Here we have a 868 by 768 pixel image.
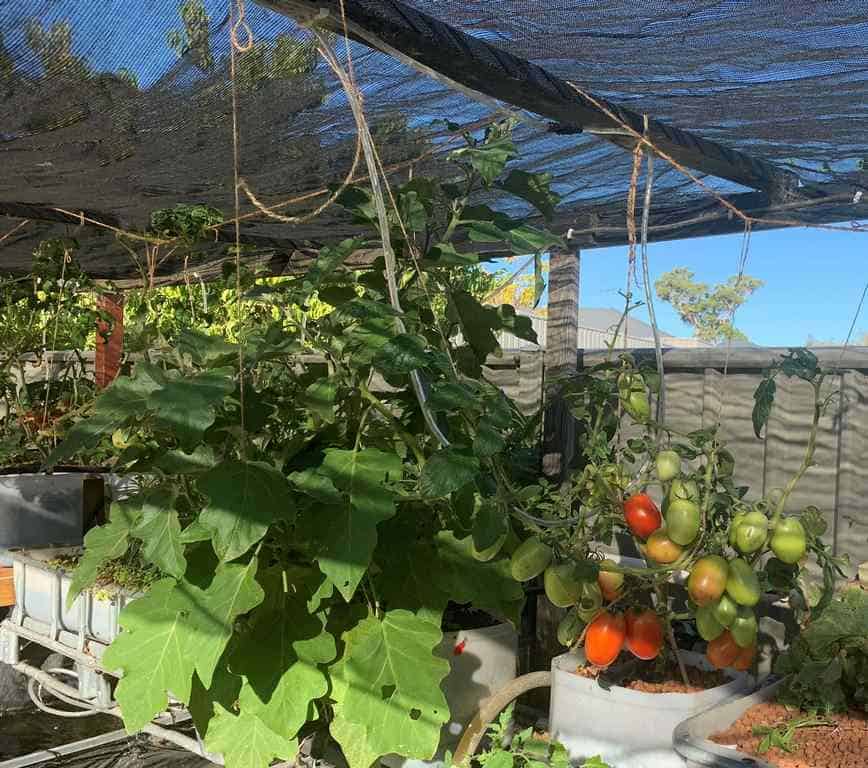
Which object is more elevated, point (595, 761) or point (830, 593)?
point (830, 593)

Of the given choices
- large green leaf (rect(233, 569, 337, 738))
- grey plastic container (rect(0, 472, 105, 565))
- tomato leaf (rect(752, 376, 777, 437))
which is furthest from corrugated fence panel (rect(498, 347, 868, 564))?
grey plastic container (rect(0, 472, 105, 565))

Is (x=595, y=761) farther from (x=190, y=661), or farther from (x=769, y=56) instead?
(x=769, y=56)

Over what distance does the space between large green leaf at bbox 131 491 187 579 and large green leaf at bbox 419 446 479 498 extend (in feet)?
1.42

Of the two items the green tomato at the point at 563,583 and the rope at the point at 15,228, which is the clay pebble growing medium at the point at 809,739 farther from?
the rope at the point at 15,228

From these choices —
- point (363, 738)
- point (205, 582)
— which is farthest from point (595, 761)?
point (205, 582)

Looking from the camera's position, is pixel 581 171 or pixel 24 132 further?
pixel 581 171

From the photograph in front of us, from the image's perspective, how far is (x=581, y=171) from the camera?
277 cm

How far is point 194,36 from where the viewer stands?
6.29ft

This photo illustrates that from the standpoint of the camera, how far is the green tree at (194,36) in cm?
181

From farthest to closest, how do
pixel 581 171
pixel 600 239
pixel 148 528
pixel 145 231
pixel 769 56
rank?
1. pixel 145 231
2. pixel 600 239
3. pixel 581 171
4. pixel 769 56
5. pixel 148 528

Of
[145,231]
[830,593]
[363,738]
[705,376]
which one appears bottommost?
[363,738]

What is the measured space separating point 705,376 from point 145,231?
7.65 feet

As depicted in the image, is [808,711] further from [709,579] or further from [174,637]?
[174,637]

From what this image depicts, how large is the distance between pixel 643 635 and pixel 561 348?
1213 mm
